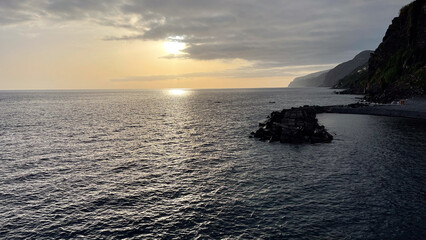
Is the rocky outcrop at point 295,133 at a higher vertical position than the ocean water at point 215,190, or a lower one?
higher

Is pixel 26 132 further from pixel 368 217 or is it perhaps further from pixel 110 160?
pixel 368 217

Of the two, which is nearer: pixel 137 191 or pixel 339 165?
pixel 137 191

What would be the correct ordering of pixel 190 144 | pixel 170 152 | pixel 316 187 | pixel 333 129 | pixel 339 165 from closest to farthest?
pixel 316 187, pixel 339 165, pixel 170 152, pixel 190 144, pixel 333 129

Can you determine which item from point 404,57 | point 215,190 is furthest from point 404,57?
point 215,190

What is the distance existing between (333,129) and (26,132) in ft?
275

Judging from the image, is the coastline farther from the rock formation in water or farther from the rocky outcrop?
the rocky outcrop

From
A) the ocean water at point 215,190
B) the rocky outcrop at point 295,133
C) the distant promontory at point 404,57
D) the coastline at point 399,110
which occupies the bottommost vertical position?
the ocean water at point 215,190

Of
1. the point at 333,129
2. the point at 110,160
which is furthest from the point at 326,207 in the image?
the point at 333,129

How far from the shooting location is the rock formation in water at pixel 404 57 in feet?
376

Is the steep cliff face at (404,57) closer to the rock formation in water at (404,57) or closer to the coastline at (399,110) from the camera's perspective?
the rock formation in water at (404,57)

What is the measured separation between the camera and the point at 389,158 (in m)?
42.2

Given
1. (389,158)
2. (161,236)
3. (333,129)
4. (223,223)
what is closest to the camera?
(161,236)

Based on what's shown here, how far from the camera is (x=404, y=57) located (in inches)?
5404

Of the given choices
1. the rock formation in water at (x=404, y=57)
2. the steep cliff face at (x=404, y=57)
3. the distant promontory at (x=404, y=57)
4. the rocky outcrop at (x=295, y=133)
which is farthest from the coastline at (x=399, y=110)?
the rocky outcrop at (x=295, y=133)
